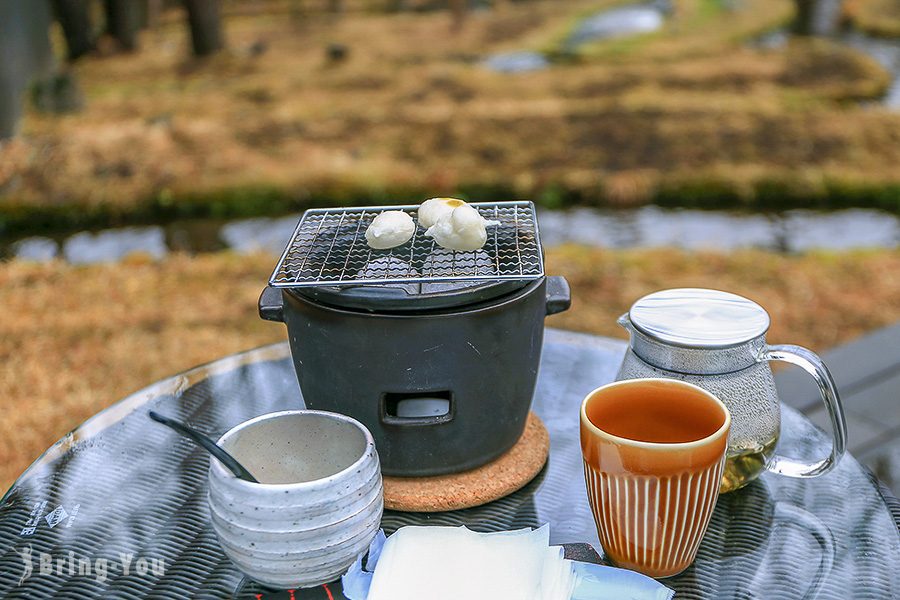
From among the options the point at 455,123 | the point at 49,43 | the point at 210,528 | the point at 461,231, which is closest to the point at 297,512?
the point at 210,528

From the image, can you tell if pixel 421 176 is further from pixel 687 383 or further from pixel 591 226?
pixel 687 383

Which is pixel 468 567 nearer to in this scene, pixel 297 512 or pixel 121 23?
pixel 297 512

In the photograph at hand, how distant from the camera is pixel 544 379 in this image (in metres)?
1.82

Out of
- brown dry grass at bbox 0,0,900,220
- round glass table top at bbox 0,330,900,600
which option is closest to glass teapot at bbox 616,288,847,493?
round glass table top at bbox 0,330,900,600

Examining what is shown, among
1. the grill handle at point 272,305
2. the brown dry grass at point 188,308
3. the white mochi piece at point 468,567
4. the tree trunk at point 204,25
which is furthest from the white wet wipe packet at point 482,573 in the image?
the tree trunk at point 204,25

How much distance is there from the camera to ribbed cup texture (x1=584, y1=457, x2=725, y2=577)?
108cm

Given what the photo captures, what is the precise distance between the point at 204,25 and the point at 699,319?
10.2 m

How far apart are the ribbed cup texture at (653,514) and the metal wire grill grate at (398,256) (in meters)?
0.32

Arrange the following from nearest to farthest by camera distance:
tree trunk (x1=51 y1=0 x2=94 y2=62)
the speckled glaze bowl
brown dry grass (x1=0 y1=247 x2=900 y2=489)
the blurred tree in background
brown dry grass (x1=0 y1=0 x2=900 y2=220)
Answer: the speckled glaze bowl, brown dry grass (x1=0 y1=247 x2=900 y2=489), brown dry grass (x1=0 y1=0 x2=900 y2=220), the blurred tree in background, tree trunk (x1=51 y1=0 x2=94 y2=62)

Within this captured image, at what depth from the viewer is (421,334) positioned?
122cm

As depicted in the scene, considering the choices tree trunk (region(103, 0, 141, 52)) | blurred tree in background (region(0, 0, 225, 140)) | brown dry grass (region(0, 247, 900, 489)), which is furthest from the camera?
tree trunk (region(103, 0, 141, 52))

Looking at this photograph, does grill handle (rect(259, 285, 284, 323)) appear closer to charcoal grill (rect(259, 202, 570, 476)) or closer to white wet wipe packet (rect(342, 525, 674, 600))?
charcoal grill (rect(259, 202, 570, 476))

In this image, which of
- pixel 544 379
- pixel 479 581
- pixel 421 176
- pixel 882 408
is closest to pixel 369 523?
pixel 479 581

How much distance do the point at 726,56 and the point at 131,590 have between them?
32.8 feet
